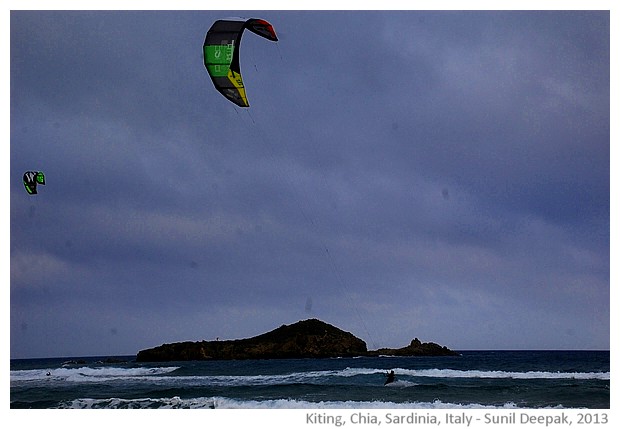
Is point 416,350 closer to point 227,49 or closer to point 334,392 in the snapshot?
point 334,392

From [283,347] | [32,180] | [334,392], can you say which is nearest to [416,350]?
[283,347]

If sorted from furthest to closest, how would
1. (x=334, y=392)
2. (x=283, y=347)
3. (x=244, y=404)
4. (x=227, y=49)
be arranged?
(x=283, y=347) < (x=334, y=392) < (x=244, y=404) < (x=227, y=49)

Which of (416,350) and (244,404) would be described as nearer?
(244,404)

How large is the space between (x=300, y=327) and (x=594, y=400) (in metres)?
30.7

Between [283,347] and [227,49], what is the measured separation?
32822mm

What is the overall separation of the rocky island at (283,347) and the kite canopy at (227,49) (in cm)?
3139

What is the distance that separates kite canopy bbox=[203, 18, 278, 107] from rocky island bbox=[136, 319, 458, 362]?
3139cm

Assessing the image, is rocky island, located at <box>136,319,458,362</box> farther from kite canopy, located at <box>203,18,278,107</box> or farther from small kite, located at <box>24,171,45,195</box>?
kite canopy, located at <box>203,18,278,107</box>

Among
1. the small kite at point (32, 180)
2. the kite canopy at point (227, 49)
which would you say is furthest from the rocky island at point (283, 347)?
the kite canopy at point (227, 49)

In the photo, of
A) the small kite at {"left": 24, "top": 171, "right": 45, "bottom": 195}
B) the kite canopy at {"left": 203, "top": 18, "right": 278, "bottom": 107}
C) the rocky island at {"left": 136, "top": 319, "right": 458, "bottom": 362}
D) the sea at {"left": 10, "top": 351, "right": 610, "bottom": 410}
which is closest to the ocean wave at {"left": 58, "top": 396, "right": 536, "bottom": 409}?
the sea at {"left": 10, "top": 351, "right": 610, "bottom": 410}

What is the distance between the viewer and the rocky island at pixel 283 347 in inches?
1667

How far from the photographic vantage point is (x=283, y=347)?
42.2m
